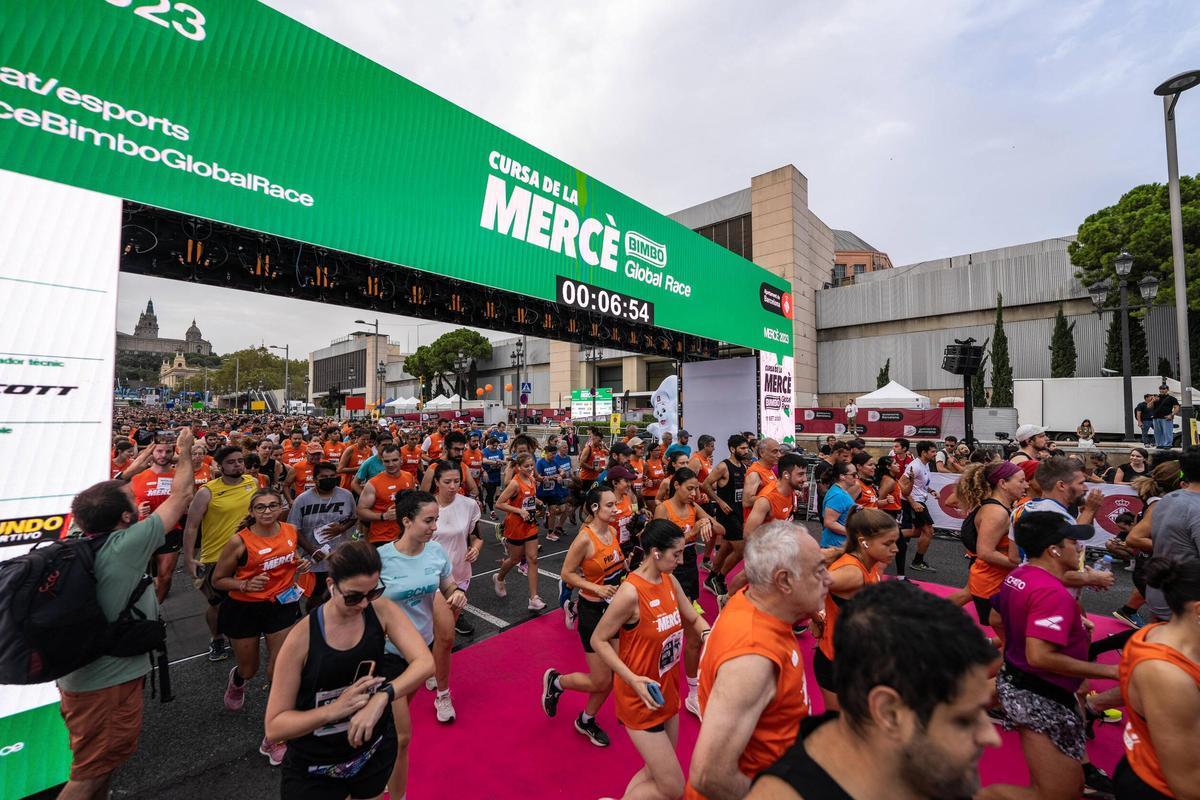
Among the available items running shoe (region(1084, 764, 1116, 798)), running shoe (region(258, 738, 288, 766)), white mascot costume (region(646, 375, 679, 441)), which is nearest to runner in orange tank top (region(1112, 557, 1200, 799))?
running shoe (region(1084, 764, 1116, 798))

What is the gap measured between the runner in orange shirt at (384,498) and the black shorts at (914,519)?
757 centimetres

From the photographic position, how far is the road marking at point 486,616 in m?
6.13

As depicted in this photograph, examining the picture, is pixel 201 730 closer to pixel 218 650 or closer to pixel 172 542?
pixel 218 650

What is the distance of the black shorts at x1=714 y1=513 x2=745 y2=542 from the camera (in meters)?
7.12

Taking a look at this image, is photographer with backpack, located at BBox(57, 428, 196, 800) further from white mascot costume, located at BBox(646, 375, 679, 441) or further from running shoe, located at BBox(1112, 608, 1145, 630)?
white mascot costume, located at BBox(646, 375, 679, 441)

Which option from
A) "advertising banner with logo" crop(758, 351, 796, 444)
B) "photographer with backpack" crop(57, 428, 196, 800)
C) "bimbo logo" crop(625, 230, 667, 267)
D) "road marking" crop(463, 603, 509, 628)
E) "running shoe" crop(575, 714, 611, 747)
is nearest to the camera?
"photographer with backpack" crop(57, 428, 196, 800)

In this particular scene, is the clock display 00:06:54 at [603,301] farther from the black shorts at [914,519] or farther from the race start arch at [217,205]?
the black shorts at [914,519]

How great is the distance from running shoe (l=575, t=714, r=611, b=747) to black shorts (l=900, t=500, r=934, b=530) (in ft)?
20.4

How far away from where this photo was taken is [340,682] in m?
2.31

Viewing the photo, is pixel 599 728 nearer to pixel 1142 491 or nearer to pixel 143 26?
pixel 1142 491

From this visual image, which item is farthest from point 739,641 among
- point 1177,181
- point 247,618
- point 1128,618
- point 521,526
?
point 1177,181

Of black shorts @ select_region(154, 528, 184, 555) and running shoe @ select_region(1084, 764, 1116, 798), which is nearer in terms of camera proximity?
running shoe @ select_region(1084, 764, 1116, 798)

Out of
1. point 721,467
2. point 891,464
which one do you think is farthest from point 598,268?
point 891,464

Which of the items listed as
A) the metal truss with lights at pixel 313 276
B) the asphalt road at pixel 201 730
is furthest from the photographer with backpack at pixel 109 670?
the metal truss with lights at pixel 313 276
